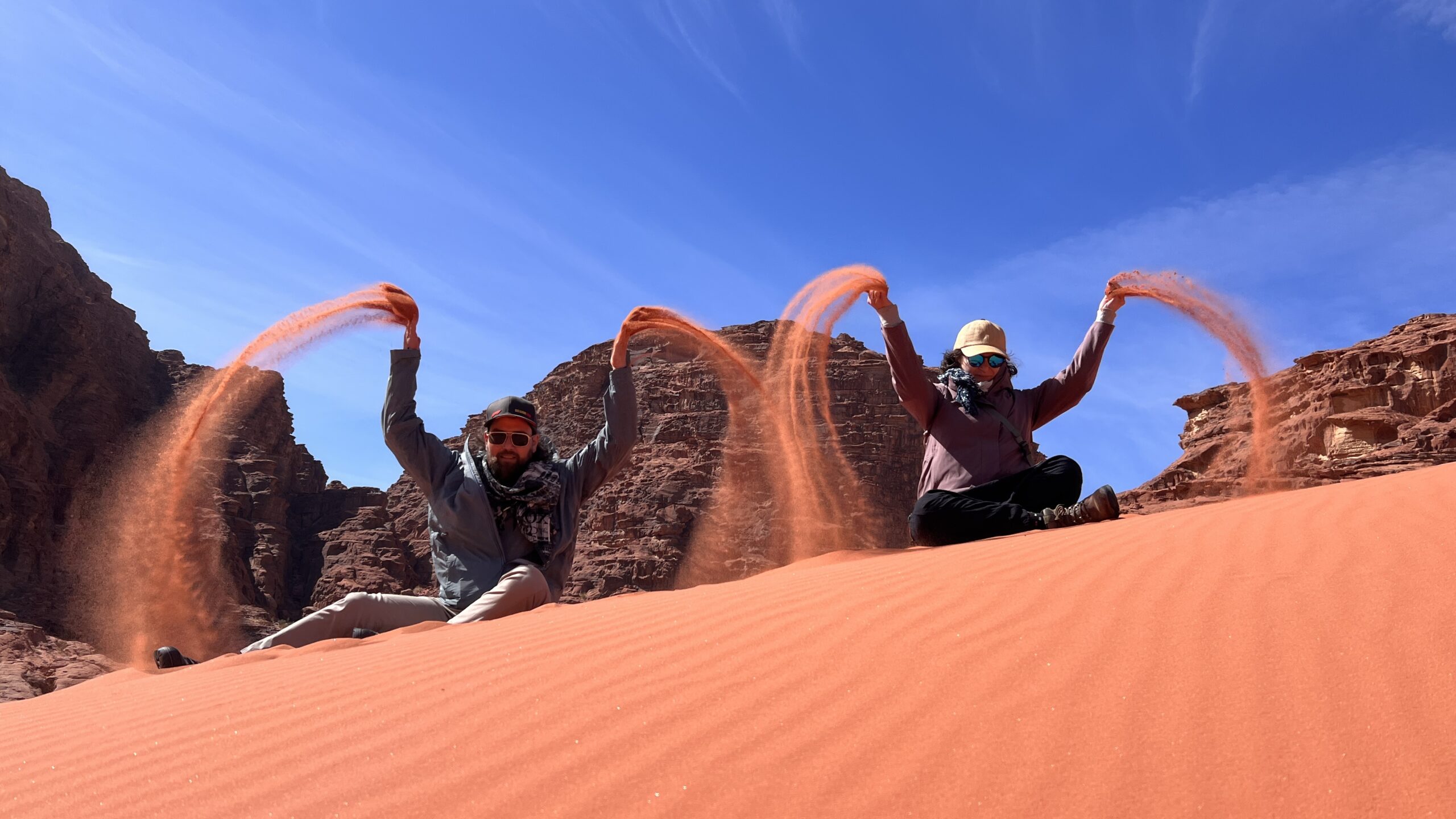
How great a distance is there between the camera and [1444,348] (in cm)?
1725

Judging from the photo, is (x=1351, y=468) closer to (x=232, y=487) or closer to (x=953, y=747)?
(x=953, y=747)

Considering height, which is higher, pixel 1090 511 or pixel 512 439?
pixel 512 439

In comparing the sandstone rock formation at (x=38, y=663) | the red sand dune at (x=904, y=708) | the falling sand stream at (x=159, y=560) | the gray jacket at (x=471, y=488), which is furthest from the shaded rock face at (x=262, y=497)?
the red sand dune at (x=904, y=708)

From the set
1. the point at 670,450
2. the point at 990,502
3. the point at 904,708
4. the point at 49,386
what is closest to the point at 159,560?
the point at 49,386

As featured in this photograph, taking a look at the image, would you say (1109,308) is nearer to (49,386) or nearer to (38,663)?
(38,663)

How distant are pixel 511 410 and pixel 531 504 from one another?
2.09 feet

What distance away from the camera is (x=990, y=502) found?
6207 mm

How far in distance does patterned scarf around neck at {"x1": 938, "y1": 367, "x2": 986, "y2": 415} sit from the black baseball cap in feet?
9.16

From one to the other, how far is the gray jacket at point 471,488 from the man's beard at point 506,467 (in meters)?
0.10

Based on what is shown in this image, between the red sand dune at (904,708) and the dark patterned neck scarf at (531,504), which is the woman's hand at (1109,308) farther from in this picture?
the dark patterned neck scarf at (531,504)

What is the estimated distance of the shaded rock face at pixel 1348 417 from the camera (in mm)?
15695

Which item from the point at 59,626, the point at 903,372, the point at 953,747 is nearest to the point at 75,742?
the point at 953,747

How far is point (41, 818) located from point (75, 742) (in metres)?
0.89

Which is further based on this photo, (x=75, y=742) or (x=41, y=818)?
(x=75, y=742)
